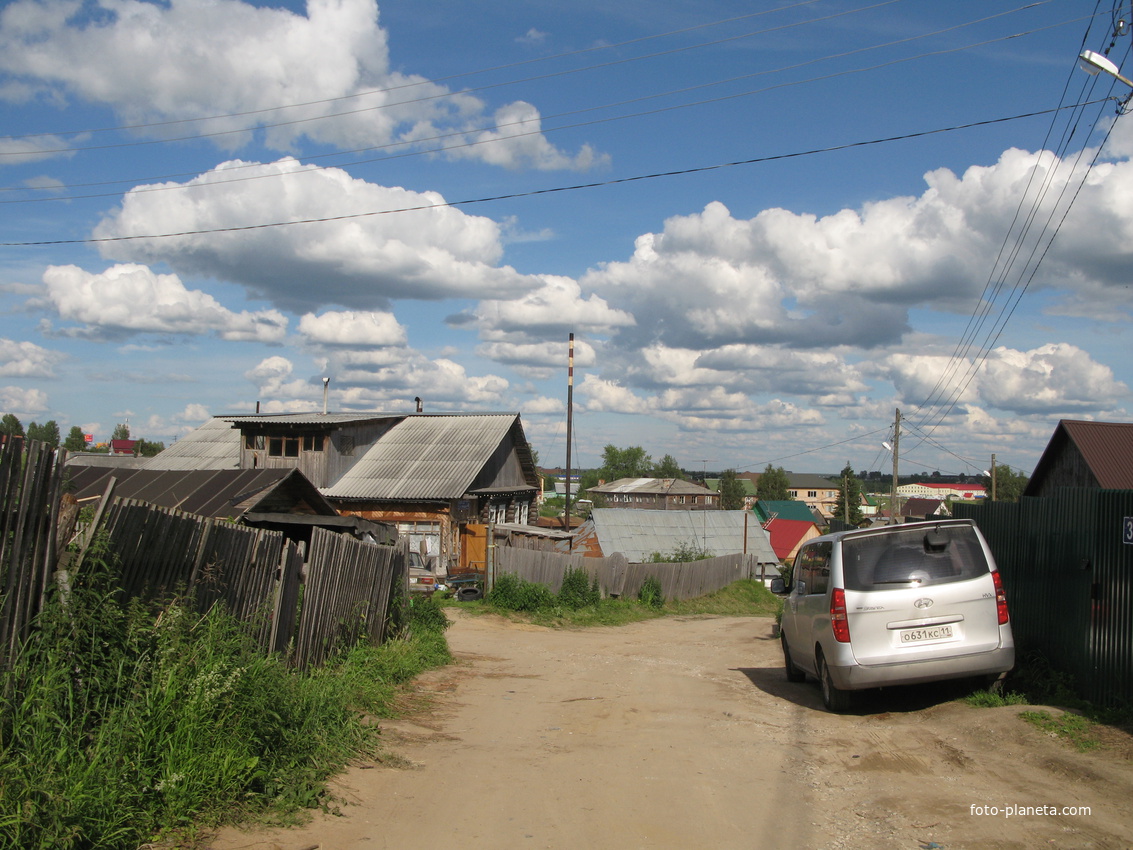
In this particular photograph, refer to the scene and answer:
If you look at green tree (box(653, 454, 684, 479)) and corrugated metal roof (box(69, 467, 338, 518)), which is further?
green tree (box(653, 454, 684, 479))

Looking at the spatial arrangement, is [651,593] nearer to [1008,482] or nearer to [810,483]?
[1008,482]

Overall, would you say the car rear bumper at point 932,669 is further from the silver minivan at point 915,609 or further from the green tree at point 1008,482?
the green tree at point 1008,482

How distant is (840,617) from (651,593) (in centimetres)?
2060

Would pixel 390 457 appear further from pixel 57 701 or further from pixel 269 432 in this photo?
pixel 57 701

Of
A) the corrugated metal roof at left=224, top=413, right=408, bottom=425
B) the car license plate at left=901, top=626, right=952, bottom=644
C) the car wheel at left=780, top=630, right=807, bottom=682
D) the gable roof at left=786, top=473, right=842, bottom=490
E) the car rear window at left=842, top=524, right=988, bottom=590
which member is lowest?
the car wheel at left=780, top=630, right=807, bottom=682

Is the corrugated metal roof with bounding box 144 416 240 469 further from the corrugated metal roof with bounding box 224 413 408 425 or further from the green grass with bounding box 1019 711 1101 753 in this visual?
the green grass with bounding box 1019 711 1101 753

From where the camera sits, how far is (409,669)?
997 centimetres

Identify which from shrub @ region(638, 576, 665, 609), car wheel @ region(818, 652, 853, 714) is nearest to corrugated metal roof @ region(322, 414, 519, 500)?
shrub @ region(638, 576, 665, 609)

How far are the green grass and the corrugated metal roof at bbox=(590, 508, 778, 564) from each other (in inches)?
1013

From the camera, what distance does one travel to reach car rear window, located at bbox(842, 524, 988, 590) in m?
8.02

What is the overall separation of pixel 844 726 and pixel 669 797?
2926 millimetres

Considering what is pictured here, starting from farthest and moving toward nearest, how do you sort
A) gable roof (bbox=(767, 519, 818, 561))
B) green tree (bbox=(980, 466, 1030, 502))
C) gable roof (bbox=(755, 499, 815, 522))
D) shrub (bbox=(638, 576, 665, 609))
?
1. green tree (bbox=(980, 466, 1030, 502))
2. gable roof (bbox=(755, 499, 815, 522))
3. gable roof (bbox=(767, 519, 818, 561))
4. shrub (bbox=(638, 576, 665, 609))

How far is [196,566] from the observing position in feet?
19.9

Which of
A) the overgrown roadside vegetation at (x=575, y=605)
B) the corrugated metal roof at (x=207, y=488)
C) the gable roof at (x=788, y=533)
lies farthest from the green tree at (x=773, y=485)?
the corrugated metal roof at (x=207, y=488)
